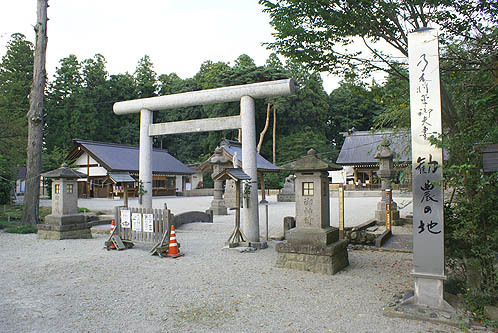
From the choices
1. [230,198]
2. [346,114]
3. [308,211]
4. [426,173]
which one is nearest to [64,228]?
[230,198]

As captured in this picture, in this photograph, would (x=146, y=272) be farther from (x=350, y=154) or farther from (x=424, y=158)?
(x=350, y=154)

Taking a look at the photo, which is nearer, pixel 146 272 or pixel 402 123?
pixel 146 272

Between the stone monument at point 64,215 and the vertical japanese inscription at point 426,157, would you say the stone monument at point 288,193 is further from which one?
the vertical japanese inscription at point 426,157

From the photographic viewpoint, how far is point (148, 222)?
313 inches

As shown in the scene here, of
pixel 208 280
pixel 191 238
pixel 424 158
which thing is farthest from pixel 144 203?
pixel 424 158

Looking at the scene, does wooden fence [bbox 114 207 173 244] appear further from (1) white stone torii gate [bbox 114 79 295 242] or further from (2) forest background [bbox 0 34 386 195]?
(2) forest background [bbox 0 34 386 195]

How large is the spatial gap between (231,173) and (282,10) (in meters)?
3.62

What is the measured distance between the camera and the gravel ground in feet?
12.7

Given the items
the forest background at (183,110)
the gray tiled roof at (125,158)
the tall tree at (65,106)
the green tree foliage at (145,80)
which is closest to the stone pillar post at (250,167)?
the gray tiled roof at (125,158)

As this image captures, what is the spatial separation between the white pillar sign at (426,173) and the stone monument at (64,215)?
9.07 metres

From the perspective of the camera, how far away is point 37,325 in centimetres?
388

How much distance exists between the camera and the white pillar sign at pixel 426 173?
4.09 m

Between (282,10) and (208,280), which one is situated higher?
(282,10)

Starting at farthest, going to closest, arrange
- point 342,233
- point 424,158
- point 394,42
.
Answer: point 342,233 < point 394,42 < point 424,158
